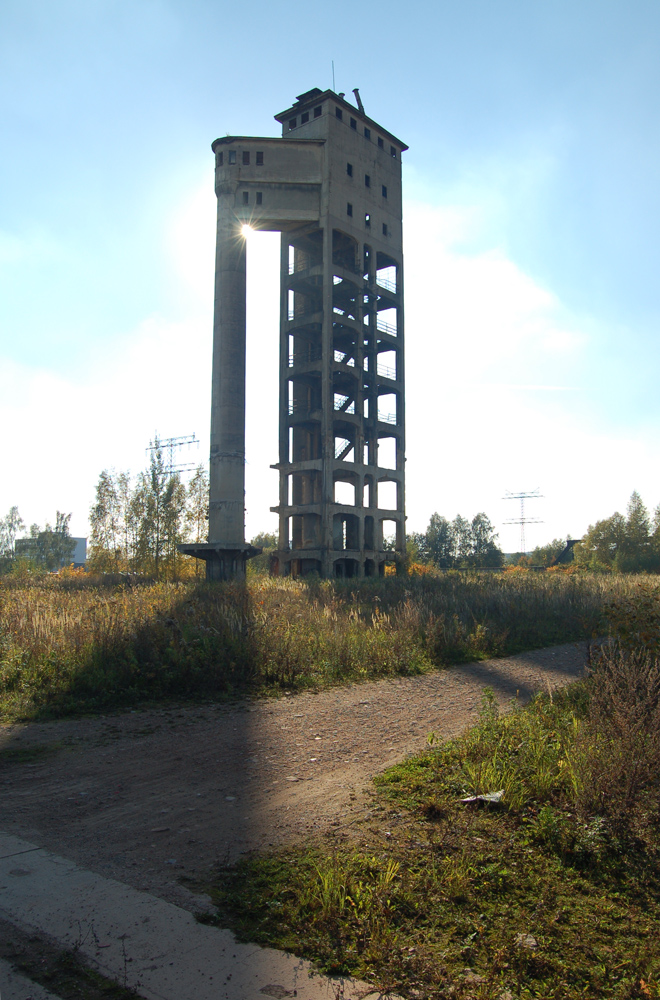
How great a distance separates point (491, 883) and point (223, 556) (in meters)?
31.4

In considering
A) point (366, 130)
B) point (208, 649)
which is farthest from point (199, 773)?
point (366, 130)

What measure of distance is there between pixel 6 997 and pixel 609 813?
12.5 feet

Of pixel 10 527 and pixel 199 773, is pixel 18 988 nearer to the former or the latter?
pixel 199 773

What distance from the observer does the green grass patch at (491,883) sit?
9.89 ft

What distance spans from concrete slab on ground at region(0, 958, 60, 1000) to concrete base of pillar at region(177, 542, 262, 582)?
31.2 meters

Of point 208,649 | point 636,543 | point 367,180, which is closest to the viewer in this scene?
point 208,649

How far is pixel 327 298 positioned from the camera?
41.2 meters

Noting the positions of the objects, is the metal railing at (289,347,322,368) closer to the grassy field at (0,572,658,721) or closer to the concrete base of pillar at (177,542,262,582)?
the concrete base of pillar at (177,542,262,582)

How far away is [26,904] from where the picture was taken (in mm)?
3502

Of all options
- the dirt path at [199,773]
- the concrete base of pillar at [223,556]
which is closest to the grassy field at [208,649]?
the dirt path at [199,773]

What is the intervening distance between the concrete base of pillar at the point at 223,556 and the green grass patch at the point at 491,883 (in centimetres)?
2905

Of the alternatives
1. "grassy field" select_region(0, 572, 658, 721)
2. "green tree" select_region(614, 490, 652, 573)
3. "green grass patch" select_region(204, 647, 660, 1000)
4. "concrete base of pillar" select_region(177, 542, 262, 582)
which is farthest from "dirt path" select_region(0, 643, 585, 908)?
"green tree" select_region(614, 490, 652, 573)

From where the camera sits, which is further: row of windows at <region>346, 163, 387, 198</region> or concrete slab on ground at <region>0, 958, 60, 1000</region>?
row of windows at <region>346, 163, 387, 198</region>

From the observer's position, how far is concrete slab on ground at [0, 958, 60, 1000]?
2805 millimetres
